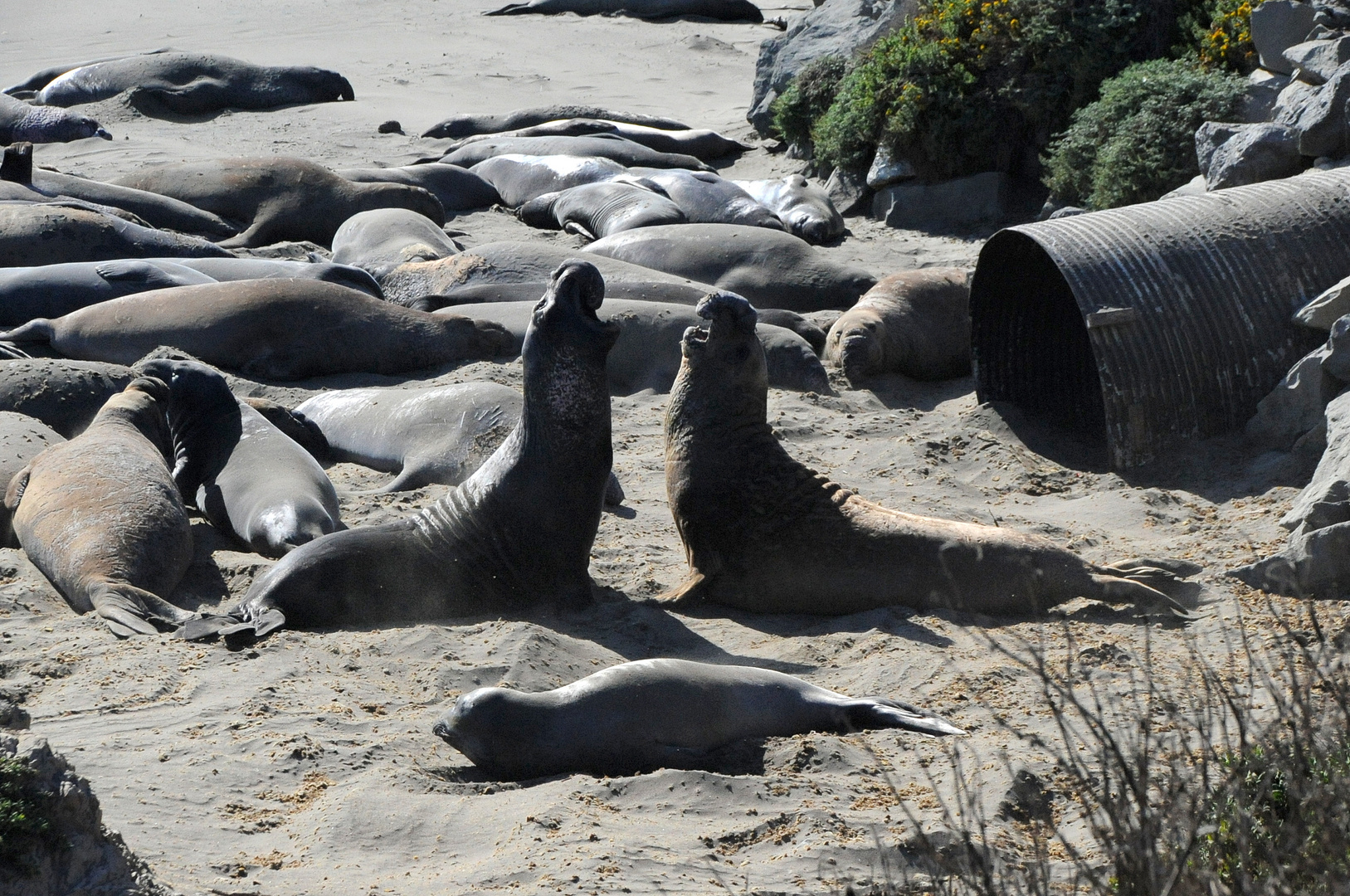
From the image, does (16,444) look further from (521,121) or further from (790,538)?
(521,121)

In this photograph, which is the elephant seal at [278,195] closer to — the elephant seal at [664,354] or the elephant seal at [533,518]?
the elephant seal at [664,354]

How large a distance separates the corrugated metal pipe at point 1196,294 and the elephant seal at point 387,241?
4970mm

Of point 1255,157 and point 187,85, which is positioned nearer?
point 1255,157

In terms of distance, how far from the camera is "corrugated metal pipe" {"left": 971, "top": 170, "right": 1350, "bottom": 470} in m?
6.34

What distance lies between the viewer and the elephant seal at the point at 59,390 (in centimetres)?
689

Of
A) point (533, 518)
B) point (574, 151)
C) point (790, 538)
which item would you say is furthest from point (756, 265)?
point (533, 518)

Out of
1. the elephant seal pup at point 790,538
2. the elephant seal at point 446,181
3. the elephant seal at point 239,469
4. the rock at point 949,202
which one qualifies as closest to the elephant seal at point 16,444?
the elephant seal at point 239,469

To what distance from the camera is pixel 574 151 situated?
45.8 ft

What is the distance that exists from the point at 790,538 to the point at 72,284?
5655 millimetres

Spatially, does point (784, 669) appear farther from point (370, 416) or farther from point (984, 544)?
point (370, 416)

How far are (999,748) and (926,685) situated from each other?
60 cm

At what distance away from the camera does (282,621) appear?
4691 millimetres

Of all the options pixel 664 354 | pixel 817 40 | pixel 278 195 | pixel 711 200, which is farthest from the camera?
pixel 817 40

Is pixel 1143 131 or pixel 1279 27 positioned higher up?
pixel 1279 27
